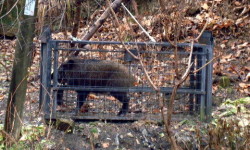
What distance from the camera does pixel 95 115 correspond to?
282 inches

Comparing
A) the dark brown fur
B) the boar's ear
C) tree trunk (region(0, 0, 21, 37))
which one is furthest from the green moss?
tree trunk (region(0, 0, 21, 37))

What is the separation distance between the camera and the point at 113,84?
7605 millimetres

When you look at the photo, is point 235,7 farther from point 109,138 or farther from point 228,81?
point 109,138

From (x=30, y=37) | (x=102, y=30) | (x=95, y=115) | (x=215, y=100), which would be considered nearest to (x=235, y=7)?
(x=102, y=30)

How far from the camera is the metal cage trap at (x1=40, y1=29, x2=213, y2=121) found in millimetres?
6934

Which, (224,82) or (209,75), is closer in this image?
(209,75)

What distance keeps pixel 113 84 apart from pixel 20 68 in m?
2.20

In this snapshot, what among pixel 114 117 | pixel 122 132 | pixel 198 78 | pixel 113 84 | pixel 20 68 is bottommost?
pixel 122 132

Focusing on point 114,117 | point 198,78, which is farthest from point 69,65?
point 198,78

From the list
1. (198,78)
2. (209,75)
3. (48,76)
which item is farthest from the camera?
(198,78)

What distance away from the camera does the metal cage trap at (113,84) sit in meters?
6.93

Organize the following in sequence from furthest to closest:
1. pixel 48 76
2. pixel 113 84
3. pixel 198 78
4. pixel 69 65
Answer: pixel 113 84 → pixel 69 65 → pixel 198 78 → pixel 48 76

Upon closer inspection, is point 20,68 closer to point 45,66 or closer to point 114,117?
point 45,66

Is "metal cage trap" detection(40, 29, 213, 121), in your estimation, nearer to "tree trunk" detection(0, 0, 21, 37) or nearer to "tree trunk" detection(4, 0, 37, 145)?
"tree trunk" detection(0, 0, 21, 37)
